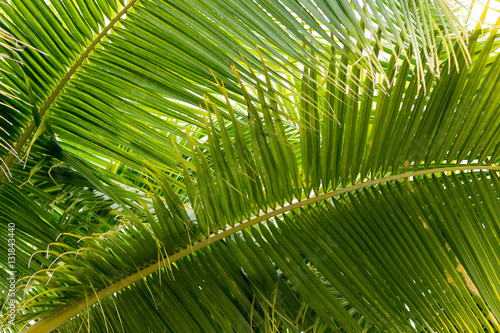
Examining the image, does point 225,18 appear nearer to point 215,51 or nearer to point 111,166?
point 215,51

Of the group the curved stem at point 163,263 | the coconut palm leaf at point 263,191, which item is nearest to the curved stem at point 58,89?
the coconut palm leaf at point 263,191

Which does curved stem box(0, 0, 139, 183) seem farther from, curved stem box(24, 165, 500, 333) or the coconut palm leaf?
curved stem box(24, 165, 500, 333)

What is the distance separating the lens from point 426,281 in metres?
0.68

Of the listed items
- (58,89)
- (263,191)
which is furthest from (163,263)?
(58,89)

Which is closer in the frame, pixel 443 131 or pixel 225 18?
pixel 225 18

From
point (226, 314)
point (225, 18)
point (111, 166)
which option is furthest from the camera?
point (111, 166)

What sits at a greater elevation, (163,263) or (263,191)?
(263,191)

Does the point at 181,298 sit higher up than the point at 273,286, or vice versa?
the point at 273,286

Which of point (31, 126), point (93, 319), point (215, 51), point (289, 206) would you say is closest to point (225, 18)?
point (215, 51)

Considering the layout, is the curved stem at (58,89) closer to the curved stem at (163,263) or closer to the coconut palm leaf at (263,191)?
the coconut palm leaf at (263,191)

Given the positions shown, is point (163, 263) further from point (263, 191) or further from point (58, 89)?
point (58, 89)

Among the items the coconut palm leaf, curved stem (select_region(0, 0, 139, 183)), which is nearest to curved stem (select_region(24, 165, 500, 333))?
the coconut palm leaf

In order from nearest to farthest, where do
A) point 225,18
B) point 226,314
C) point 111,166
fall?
point 225,18, point 226,314, point 111,166

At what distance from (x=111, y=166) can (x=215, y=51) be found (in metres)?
0.64
